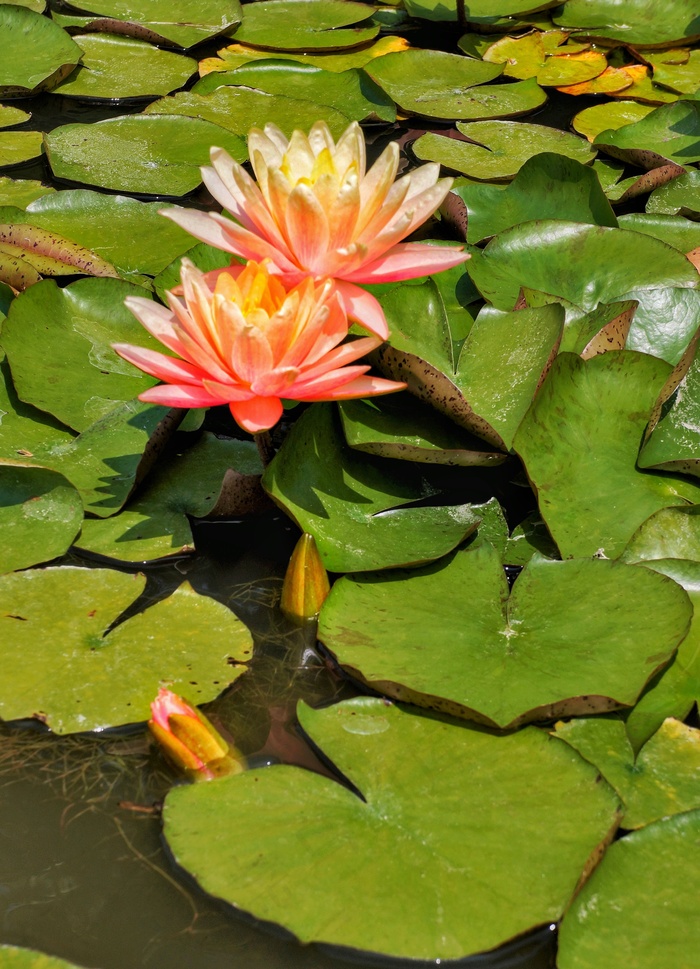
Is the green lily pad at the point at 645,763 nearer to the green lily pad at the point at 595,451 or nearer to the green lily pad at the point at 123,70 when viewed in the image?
the green lily pad at the point at 595,451

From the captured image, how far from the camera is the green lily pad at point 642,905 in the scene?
126 cm

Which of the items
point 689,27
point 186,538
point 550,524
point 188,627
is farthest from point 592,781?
point 689,27

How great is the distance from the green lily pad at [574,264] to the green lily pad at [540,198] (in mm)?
189

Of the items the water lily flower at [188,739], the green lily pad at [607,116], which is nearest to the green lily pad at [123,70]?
the green lily pad at [607,116]

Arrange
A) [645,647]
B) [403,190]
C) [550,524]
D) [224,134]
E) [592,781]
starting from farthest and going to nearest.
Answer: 1. [224,134]
2. [550,524]
3. [403,190]
4. [645,647]
5. [592,781]

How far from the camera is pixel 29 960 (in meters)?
1.22

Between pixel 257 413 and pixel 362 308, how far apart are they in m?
0.30

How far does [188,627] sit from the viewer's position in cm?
174

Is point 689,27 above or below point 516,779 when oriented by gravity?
above

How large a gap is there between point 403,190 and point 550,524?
27.9 inches

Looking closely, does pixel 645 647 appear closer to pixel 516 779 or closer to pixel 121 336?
pixel 516 779

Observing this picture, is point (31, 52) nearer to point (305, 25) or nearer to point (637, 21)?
point (305, 25)

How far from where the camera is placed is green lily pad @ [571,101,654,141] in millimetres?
3334

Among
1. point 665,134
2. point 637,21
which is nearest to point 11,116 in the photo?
point 665,134
